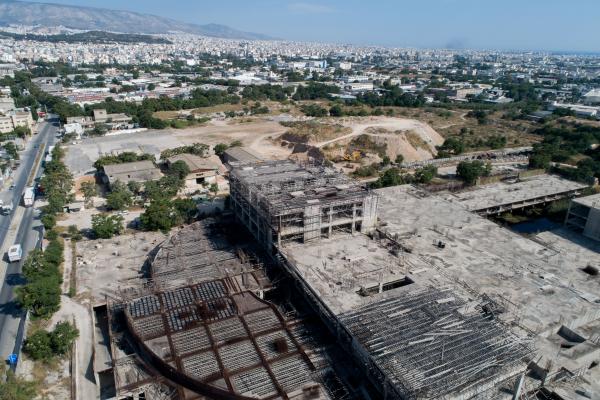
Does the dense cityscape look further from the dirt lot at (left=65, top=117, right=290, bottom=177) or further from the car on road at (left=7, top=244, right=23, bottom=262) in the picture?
the dirt lot at (left=65, top=117, right=290, bottom=177)

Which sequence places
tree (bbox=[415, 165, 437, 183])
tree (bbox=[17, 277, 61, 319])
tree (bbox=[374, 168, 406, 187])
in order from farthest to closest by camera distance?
tree (bbox=[415, 165, 437, 183]) → tree (bbox=[374, 168, 406, 187]) → tree (bbox=[17, 277, 61, 319])

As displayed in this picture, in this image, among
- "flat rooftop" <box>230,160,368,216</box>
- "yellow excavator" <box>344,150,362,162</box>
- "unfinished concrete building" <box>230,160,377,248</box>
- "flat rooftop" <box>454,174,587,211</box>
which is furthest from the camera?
"yellow excavator" <box>344,150,362,162</box>

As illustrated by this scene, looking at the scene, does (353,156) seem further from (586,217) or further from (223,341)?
(223,341)

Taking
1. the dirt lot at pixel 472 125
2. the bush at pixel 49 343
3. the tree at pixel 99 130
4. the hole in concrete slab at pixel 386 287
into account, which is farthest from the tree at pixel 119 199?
the dirt lot at pixel 472 125

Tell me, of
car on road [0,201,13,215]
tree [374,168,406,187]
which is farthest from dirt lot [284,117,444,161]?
car on road [0,201,13,215]

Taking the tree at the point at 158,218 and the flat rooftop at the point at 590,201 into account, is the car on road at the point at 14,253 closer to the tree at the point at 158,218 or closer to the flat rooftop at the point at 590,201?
the tree at the point at 158,218

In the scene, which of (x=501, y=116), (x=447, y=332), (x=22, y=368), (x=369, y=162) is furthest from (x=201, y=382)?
(x=501, y=116)
